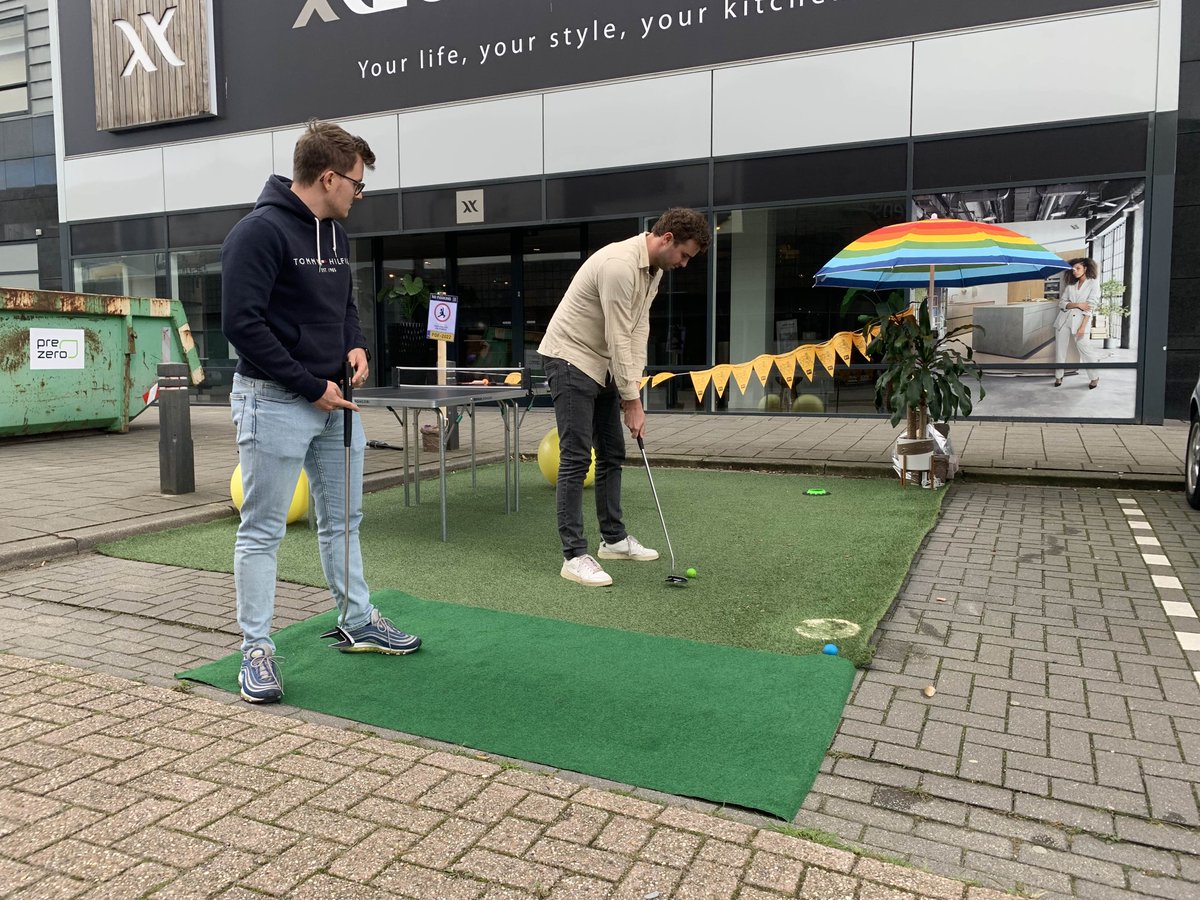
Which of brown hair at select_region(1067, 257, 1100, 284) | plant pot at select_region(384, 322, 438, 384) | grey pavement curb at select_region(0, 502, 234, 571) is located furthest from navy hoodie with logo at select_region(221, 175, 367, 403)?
plant pot at select_region(384, 322, 438, 384)

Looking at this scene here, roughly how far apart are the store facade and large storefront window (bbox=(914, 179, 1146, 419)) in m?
0.03

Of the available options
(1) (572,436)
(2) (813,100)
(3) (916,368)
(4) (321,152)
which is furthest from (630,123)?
(4) (321,152)

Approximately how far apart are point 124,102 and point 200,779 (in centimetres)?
1905

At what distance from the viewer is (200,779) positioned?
257cm

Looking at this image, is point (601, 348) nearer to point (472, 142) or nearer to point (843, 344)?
point (843, 344)

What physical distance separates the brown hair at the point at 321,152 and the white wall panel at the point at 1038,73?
10942 mm


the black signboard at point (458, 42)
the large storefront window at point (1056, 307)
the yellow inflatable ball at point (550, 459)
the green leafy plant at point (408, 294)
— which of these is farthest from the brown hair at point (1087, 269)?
the green leafy plant at point (408, 294)

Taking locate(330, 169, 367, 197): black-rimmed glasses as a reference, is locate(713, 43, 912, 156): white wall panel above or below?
above

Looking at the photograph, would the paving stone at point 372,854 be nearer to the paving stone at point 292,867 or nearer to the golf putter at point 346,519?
the paving stone at point 292,867

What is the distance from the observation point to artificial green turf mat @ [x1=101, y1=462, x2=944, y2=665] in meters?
4.04

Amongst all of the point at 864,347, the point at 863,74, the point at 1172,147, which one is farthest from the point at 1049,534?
the point at 863,74

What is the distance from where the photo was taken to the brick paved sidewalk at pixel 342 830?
2062 mm

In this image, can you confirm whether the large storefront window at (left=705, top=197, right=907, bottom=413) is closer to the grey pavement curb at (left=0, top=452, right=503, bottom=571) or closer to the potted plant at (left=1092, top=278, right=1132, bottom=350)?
the potted plant at (left=1092, top=278, right=1132, bottom=350)

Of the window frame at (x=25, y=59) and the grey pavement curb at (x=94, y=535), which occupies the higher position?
the window frame at (x=25, y=59)
